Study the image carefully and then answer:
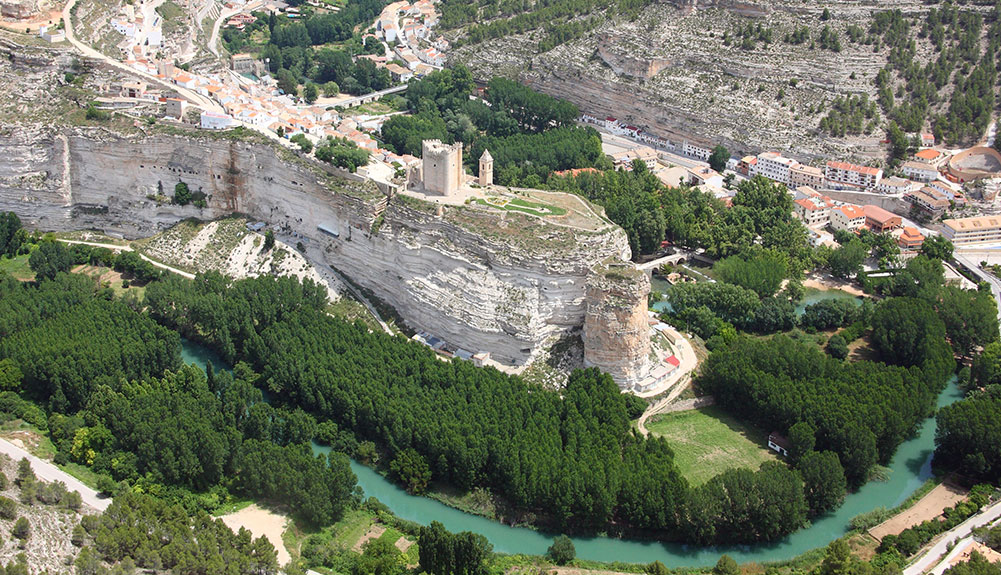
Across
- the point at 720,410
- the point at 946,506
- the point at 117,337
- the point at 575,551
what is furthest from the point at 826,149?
the point at 117,337

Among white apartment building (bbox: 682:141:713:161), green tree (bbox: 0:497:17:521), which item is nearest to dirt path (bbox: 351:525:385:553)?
green tree (bbox: 0:497:17:521)

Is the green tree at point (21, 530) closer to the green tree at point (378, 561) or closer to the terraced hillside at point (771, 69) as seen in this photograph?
the green tree at point (378, 561)

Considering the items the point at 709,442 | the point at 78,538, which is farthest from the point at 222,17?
the point at 78,538

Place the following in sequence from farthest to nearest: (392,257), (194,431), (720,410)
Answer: (392,257), (720,410), (194,431)

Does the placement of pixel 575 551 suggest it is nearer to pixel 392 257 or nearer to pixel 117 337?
pixel 392 257

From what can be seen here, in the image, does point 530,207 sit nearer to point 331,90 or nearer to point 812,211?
point 812,211

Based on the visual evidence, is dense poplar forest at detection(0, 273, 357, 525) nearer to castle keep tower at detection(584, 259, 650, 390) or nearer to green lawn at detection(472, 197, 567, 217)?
castle keep tower at detection(584, 259, 650, 390)
